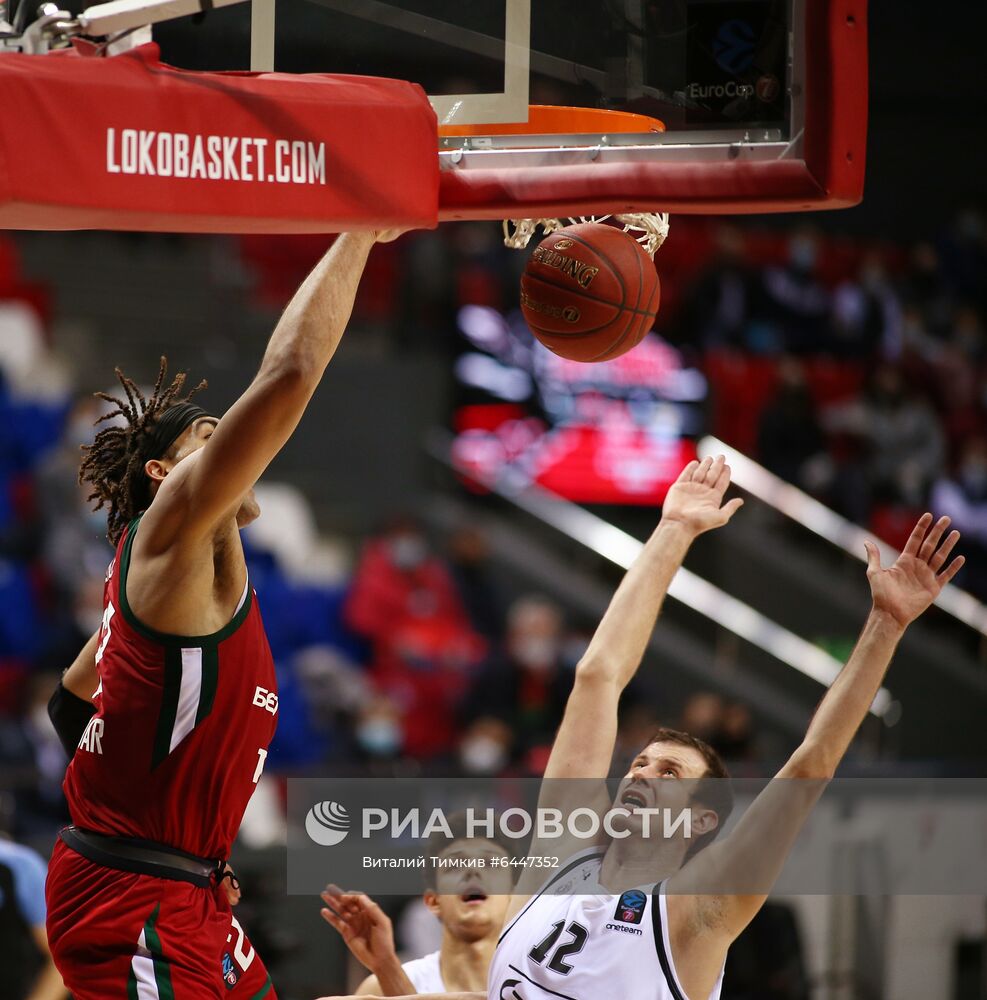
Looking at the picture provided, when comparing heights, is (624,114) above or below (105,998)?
above

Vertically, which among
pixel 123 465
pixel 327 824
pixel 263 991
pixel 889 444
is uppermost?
pixel 889 444

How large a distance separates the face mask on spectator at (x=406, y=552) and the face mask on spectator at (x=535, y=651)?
86cm

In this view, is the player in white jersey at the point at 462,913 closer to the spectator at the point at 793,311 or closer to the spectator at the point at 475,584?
the spectator at the point at 475,584

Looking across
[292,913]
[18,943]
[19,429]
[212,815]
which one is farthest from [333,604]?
[212,815]

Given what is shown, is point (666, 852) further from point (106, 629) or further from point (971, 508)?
point (971, 508)

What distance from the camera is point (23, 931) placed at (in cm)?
614

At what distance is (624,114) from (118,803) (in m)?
1.83

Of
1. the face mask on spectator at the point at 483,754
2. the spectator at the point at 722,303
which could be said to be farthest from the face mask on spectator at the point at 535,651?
the spectator at the point at 722,303

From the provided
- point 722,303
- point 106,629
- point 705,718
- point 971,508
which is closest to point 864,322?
point 722,303

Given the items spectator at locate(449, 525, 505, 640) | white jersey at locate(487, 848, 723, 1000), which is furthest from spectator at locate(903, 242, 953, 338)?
white jersey at locate(487, 848, 723, 1000)

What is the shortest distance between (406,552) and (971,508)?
4327 mm

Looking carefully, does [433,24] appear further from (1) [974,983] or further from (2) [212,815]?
(1) [974,983]

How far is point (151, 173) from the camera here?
3.00m

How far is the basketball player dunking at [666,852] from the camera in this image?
348 cm
